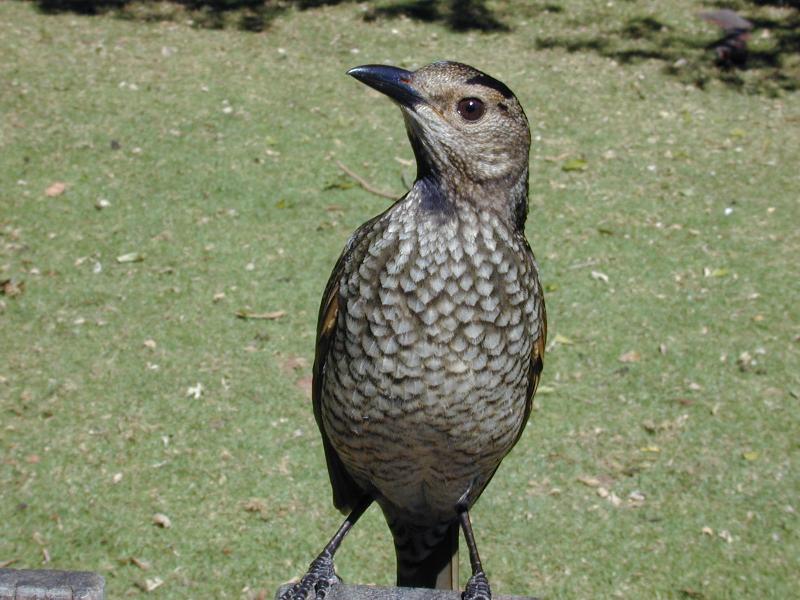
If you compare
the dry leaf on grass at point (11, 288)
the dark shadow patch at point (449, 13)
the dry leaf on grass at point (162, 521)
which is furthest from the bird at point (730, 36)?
the dry leaf on grass at point (162, 521)

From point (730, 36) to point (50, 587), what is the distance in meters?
9.26

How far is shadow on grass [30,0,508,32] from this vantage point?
9.73m

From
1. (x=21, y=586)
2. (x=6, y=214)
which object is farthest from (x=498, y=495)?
(x=6, y=214)

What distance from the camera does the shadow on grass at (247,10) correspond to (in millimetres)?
9734

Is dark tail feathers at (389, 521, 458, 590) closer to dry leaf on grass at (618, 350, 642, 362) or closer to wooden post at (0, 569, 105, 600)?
wooden post at (0, 569, 105, 600)

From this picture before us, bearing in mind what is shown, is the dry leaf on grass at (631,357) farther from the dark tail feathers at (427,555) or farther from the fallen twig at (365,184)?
the dark tail feathers at (427,555)

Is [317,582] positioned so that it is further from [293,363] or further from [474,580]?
[293,363]

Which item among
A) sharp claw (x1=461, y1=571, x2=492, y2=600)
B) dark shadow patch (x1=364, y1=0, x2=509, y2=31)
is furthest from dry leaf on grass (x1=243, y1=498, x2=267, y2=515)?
dark shadow patch (x1=364, y1=0, x2=509, y2=31)

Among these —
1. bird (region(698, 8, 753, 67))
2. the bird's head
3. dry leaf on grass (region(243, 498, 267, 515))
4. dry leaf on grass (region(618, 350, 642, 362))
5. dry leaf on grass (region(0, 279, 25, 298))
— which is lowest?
dry leaf on grass (region(243, 498, 267, 515))

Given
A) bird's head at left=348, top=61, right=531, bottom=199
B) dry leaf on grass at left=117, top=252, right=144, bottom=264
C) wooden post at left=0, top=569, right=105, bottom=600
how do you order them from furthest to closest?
dry leaf on grass at left=117, top=252, right=144, bottom=264 → bird's head at left=348, top=61, right=531, bottom=199 → wooden post at left=0, top=569, right=105, bottom=600

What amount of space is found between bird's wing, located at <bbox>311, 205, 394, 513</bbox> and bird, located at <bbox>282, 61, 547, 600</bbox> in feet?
0.17

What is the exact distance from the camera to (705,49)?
9516 mm

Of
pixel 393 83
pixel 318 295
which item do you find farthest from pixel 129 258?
pixel 393 83

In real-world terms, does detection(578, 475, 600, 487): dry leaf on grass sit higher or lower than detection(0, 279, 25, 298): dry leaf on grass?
lower
